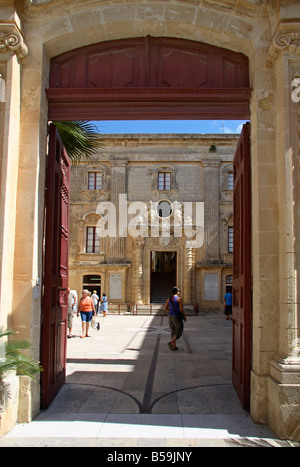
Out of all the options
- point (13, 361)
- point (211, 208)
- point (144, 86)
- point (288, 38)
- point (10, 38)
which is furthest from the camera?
point (211, 208)

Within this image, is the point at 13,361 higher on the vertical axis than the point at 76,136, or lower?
lower

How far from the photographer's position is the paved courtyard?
4.40 m

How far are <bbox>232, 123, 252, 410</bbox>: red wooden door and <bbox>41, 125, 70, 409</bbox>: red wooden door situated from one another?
2.63m

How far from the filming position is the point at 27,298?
5.04 meters

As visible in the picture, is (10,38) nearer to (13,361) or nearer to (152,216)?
(13,361)

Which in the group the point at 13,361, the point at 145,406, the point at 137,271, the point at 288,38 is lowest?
the point at 145,406

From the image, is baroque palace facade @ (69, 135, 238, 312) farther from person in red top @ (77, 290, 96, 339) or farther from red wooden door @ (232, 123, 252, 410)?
red wooden door @ (232, 123, 252, 410)

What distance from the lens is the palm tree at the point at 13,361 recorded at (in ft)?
14.4

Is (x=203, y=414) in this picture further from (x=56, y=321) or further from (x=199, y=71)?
(x=199, y=71)

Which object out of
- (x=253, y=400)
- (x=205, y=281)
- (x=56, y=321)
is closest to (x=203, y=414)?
(x=253, y=400)

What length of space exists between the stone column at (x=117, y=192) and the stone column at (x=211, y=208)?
207 inches

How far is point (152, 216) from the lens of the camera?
25656mm

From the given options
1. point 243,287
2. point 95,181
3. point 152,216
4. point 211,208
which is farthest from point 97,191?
point 243,287

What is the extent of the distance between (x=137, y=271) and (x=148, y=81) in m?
20.1
